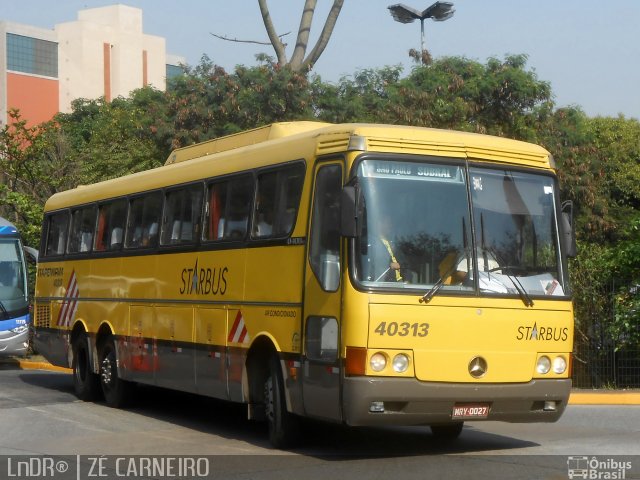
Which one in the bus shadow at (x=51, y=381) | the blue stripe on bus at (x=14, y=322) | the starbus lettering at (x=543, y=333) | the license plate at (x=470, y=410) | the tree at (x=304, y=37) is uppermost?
the tree at (x=304, y=37)

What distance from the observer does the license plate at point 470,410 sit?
10312 mm

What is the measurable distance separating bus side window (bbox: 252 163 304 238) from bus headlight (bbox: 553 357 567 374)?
2.84 meters

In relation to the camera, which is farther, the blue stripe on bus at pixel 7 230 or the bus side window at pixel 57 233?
the blue stripe on bus at pixel 7 230

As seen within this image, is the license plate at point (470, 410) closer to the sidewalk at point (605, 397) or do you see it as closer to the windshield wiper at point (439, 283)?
the windshield wiper at point (439, 283)

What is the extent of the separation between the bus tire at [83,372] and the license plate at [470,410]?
307 inches

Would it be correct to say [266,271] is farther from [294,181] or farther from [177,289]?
[177,289]

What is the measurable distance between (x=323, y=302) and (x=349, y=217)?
3.03 feet

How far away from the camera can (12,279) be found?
82.3 feet

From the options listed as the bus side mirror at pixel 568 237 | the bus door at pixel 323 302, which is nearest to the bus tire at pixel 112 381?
the bus door at pixel 323 302

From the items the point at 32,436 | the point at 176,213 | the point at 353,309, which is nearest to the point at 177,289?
the point at 176,213

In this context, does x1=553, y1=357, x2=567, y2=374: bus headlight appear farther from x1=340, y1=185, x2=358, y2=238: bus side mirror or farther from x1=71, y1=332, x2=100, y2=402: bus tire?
x1=71, y1=332, x2=100, y2=402: bus tire

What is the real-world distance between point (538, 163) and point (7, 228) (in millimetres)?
16736

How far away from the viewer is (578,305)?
1894 cm

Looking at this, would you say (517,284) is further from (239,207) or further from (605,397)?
(605,397)
